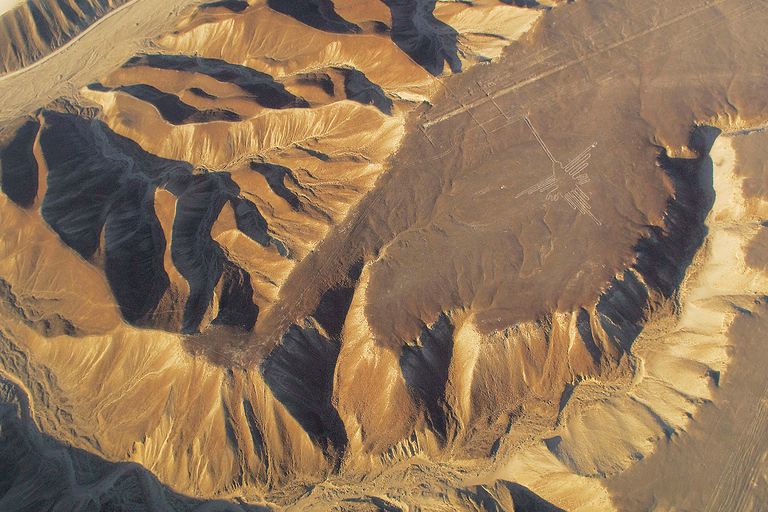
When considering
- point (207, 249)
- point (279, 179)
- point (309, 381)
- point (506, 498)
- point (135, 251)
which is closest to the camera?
point (506, 498)

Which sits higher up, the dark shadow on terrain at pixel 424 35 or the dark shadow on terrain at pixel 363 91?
the dark shadow on terrain at pixel 424 35

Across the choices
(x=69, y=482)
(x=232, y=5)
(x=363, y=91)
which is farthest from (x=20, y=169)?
(x=363, y=91)

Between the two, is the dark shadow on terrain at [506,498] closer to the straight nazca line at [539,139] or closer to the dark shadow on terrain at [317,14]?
the straight nazca line at [539,139]

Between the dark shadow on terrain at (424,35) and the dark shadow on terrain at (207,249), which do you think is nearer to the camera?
the dark shadow on terrain at (207,249)

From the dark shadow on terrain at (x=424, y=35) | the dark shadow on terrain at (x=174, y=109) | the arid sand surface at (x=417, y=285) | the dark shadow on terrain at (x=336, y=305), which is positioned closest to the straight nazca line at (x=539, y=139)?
the arid sand surface at (x=417, y=285)

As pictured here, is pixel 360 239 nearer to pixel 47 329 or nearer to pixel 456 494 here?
pixel 456 494

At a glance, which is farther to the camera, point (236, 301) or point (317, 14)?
point (317, 14)

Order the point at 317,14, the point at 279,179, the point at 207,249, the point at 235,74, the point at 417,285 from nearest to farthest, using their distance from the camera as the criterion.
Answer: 1. the point at 417,285
2. the point at 207,249
3. the point at 279,179
4. the point at 235,74
5. the point at 317,14

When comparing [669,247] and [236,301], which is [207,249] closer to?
[236,301]
